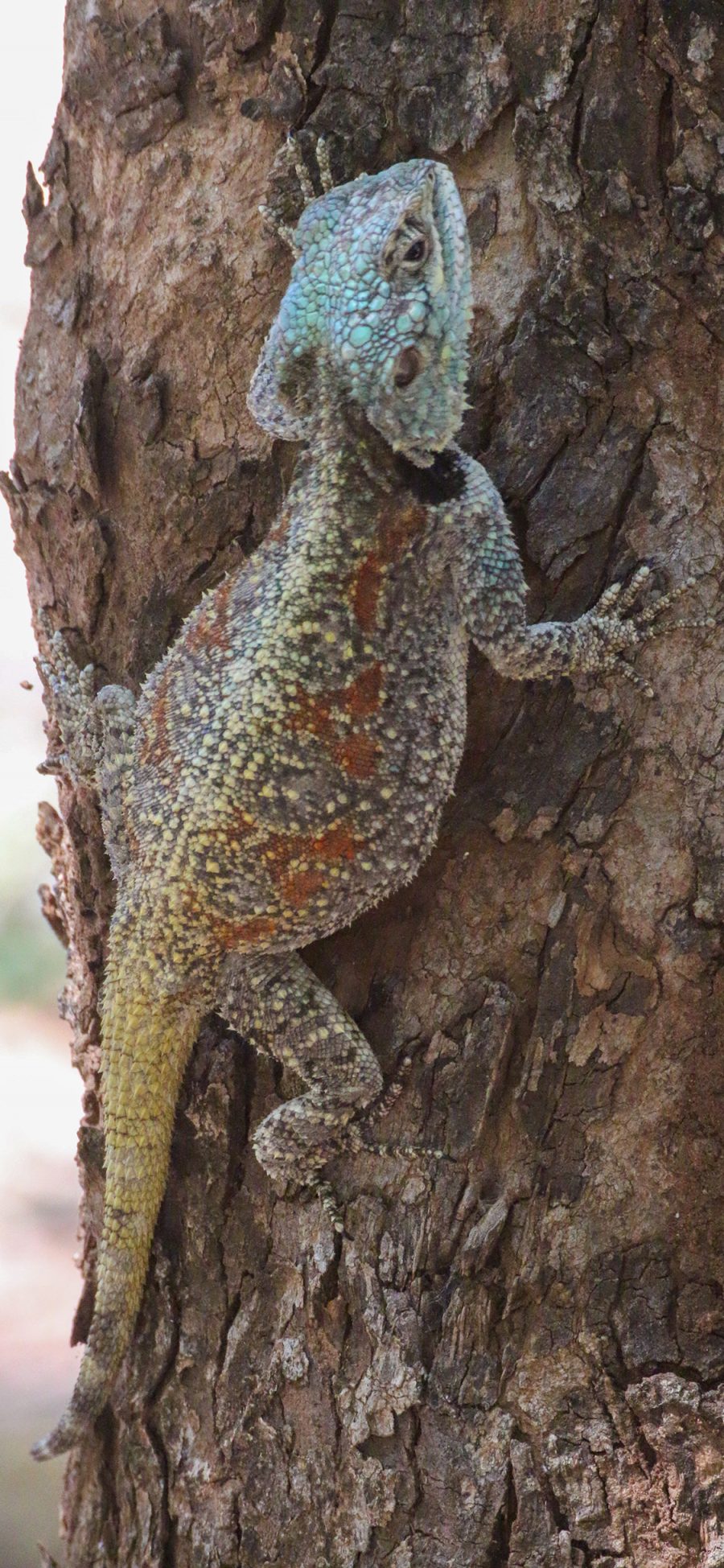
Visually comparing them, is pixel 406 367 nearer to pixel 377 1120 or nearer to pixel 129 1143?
pixel 377 1120

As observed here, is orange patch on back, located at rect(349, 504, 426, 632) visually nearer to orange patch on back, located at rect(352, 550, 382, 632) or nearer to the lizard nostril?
orange patch on back, located at rect(352, 550, 382, 632)

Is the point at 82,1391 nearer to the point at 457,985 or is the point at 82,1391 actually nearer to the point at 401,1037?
the point at 401,1037

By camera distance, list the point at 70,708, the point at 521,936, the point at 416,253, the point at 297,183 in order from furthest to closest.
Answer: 1. the point at 70,708
2. the point at 297,183
3. the point at 521,936
4. the point at 416,253

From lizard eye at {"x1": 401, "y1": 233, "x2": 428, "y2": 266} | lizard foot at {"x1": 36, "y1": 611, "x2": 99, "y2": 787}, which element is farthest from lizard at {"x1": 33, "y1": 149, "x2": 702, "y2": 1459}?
lizard foot at {"x1": 36, "y1": 611, "x2": 99, "y2": 787}

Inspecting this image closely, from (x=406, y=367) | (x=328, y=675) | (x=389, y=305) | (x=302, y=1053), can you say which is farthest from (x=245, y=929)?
(x=389, y=305)

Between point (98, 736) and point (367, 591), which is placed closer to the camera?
point (367, 591)

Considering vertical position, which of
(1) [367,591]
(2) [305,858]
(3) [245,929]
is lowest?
(3) [245,929]
